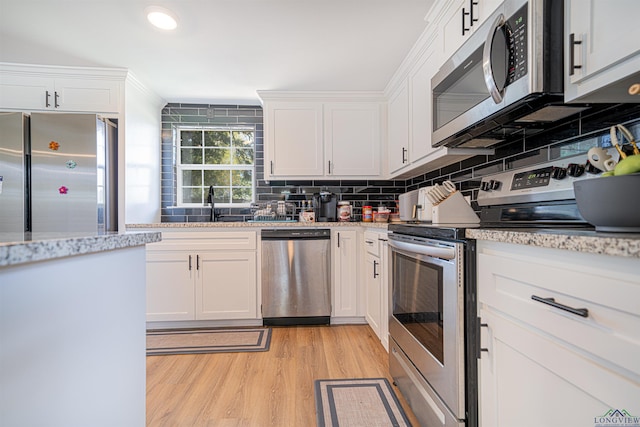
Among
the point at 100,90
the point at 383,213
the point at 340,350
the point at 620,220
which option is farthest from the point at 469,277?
the point at 100,90

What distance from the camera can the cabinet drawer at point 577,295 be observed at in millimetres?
584

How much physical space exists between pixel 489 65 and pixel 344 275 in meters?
2.01

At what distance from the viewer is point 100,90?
269cm

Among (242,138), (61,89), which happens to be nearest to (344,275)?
(242,138)

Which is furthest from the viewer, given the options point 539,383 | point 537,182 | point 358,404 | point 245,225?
point 245,225

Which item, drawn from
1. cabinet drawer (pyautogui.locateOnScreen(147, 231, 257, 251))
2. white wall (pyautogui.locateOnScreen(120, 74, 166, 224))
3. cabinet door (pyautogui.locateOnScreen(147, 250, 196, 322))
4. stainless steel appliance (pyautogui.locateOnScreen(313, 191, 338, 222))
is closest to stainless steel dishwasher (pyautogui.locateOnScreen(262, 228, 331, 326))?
cabinet drawer (pyautogui.locateOnScreen(147, 231, 257, 251))

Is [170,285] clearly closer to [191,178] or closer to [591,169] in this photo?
[191,178]

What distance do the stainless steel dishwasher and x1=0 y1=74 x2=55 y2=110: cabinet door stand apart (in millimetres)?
2225

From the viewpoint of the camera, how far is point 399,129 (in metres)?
2.67

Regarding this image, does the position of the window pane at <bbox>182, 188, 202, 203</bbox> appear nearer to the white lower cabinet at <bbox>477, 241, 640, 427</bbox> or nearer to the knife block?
the knife block

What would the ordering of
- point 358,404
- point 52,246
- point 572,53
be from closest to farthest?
point 52,246, point 572,53, point 358,404

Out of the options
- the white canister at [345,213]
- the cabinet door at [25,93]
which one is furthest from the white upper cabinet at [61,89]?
the white canister at [345,213]

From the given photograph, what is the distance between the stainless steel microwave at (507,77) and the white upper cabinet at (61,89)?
277 centimetres

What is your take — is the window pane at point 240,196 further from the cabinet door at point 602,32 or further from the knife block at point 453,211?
the cabinet door at point 602,32
